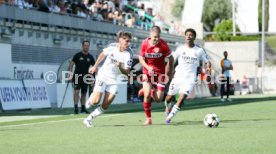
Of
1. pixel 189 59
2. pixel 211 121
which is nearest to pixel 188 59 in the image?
pixel 189 59

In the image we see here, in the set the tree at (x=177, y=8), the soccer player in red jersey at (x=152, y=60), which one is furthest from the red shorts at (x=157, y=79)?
the tree at (x=177, y=8)

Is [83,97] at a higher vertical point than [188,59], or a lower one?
lower

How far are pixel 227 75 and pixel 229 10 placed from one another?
6730cm

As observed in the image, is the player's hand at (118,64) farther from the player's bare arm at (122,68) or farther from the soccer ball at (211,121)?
the soccer ball at (211,121)

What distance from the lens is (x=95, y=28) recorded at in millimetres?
37281

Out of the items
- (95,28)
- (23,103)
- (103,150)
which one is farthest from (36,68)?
(103,150)

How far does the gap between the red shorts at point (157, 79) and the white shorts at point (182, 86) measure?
0.34 m

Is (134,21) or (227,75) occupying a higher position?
(134,21)

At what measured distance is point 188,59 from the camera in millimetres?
18688

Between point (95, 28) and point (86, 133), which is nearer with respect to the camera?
point (86, 133)

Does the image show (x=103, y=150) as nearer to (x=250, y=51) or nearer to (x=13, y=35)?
(x=13, y=35)

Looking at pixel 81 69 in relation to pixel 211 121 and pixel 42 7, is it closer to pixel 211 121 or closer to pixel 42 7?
pixel 42 7

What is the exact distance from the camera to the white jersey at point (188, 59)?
18594 mm

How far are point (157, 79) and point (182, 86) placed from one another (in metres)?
0.60
